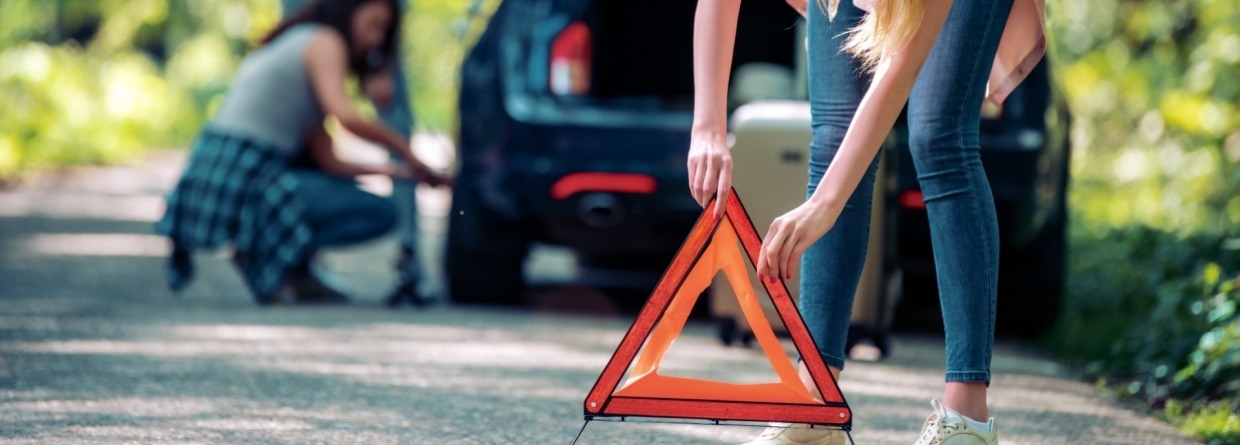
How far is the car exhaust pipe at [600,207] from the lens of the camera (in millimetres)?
5914

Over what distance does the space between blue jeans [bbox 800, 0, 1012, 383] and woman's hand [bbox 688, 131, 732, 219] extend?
0.33m

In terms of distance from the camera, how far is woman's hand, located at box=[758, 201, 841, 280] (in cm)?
290

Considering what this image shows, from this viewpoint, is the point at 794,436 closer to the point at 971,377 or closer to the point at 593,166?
the point at 971,377

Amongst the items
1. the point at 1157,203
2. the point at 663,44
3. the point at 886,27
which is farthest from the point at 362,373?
the point at 1157,203

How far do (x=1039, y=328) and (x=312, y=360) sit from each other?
2701 millimetres

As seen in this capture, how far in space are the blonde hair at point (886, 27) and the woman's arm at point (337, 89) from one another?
3593 mm

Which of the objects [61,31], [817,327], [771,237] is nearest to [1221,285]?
[817,327]

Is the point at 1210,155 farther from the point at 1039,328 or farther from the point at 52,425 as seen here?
the point at 52,425

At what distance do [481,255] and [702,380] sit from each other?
3.49m

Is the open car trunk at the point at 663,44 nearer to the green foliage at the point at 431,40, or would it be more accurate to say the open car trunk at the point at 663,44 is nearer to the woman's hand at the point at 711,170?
the green foliage at the point at 431,40

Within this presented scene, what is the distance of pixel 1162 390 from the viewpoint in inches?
182

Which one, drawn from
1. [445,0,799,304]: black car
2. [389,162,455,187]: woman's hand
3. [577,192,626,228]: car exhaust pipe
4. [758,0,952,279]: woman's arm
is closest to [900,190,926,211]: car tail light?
[445,0,799,304]: black car

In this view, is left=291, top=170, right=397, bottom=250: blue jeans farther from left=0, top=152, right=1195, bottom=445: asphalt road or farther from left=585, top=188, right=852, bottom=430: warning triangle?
left=585, top=188, right=852, bottom=430: warning triangle

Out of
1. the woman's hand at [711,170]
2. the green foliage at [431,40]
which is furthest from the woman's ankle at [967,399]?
the green foliage at [431,40]
